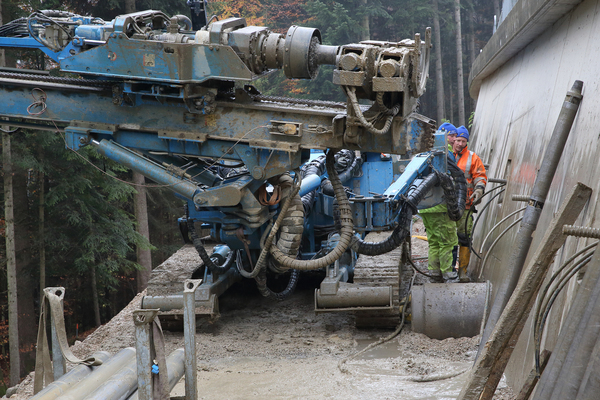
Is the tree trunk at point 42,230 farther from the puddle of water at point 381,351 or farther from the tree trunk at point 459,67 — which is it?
the tree trunk at point 459,67

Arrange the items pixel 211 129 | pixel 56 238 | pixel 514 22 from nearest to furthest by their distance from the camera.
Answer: pixel 211 129 → pixel 514 22 → pixel 56 238

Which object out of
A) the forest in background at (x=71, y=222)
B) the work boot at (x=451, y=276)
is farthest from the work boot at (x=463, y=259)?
the forest in background at (x=71, y=222)

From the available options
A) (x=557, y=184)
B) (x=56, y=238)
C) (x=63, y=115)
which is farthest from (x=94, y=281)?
(x=557, y=184)

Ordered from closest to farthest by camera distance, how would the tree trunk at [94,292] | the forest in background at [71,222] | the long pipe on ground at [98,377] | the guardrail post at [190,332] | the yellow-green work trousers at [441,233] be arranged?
the long pipe on ground at [98,377] < the guardrail post at [190,332] < the yellow-green work trousers at [441,233] < the forest in background at [71,222] < the tree trunk at [94,292]

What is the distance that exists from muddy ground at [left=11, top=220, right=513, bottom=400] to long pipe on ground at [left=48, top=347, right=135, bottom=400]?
1.43 m

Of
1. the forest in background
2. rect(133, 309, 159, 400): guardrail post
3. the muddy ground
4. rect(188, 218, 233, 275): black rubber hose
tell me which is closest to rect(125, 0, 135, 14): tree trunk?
the forest in background

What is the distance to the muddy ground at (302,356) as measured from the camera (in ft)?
18.6

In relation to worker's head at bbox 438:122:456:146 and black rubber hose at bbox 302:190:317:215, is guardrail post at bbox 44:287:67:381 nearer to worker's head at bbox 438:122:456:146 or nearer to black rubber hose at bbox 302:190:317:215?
black rubber hose at bbox 302:190:317:215

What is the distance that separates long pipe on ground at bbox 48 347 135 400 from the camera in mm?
3869

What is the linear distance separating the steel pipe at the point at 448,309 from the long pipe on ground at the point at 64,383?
371 cm

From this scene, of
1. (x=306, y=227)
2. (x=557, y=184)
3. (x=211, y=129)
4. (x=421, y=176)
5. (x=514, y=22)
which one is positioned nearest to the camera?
(x=557, y=184)

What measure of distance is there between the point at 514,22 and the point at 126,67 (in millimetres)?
6518

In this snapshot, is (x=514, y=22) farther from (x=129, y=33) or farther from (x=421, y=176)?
(x=129, y=33)

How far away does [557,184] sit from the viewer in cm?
493
